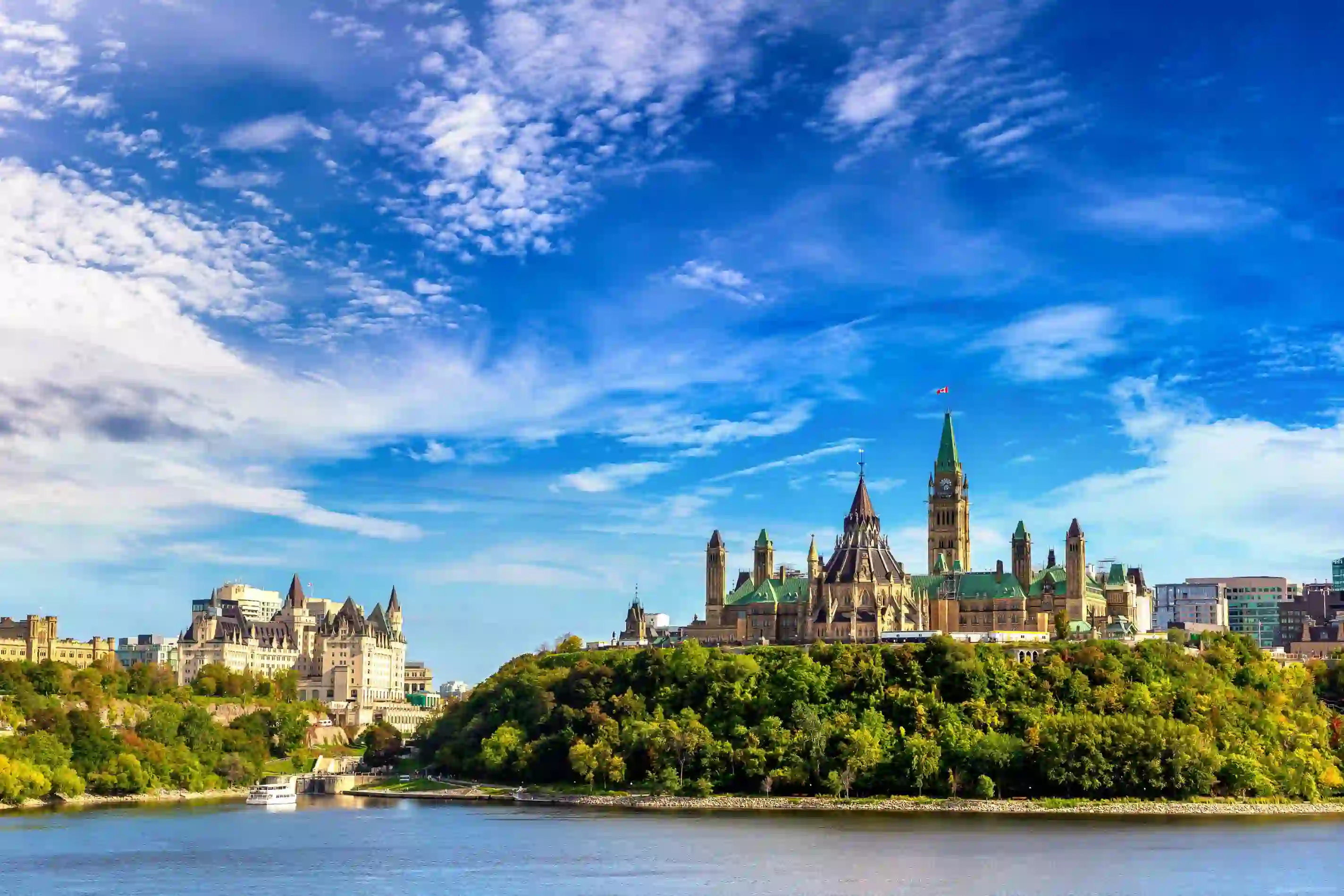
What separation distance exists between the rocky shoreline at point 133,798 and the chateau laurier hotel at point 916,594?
51.9 m

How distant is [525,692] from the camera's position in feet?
513

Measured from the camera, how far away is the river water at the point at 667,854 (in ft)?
271

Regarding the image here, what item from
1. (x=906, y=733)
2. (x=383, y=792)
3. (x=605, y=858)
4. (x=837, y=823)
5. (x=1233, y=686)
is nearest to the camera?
(x=605, y=858)

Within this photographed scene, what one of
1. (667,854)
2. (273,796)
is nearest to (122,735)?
(273,796)

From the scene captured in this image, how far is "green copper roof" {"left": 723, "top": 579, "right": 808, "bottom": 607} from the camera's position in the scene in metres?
176

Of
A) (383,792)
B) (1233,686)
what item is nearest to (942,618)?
(1233,686)

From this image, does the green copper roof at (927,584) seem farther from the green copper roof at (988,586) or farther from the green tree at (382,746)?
the green tree at (382,746)

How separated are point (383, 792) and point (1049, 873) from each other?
3262 inches

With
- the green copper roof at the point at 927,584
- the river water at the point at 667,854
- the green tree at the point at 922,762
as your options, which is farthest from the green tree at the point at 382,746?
the green tree at the point at 922,762

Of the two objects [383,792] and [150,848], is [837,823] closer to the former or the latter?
[150,848]

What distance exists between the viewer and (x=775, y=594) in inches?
6973

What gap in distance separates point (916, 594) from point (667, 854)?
3188 inches

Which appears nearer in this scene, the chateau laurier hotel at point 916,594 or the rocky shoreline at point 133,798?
the rocky shoreline at point 133,798

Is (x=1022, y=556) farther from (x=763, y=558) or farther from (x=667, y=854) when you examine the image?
(x=667, y=854)
